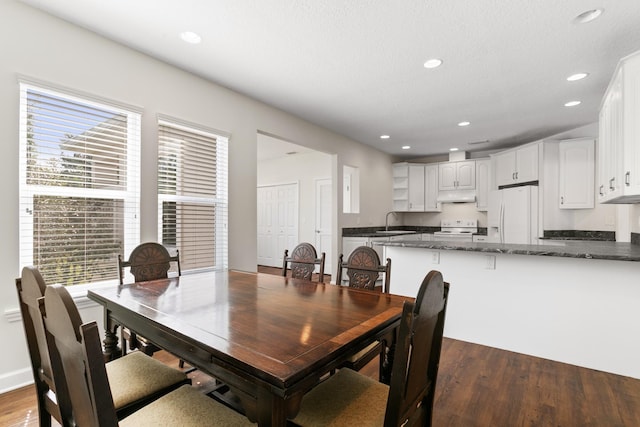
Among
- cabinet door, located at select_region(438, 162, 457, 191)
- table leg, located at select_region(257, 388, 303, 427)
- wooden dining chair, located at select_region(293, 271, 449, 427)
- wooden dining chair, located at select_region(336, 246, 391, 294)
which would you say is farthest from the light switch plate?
cabinet door, located at select_region(438, 162, 457, 191)

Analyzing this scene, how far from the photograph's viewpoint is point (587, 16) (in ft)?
7.29

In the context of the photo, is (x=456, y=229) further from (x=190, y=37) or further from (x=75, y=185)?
(x=75, y=185)

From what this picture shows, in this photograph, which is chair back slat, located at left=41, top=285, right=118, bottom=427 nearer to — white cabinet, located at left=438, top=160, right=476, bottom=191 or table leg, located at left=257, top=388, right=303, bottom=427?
table leg, located at left=257, top=388, right=303, bottom=427

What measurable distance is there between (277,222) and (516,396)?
615 cm

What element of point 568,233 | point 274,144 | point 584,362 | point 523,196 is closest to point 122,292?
point 584,362

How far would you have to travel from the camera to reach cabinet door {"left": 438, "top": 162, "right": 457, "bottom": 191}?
667 centimetres

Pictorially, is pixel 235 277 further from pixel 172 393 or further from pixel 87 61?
pixel 87 61

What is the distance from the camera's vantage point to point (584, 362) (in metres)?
2.62

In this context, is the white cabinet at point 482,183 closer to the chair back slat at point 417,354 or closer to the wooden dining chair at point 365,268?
the wooden dining chair at point 365,268

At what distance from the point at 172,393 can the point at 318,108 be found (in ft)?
11.9

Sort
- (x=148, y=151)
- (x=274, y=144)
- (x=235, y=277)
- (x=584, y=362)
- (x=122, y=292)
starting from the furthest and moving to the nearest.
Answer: (x=274, y=144) → (x=148, y=151) → (x=584, y=362) → (x=235, y=277) → (x=122, y=292)

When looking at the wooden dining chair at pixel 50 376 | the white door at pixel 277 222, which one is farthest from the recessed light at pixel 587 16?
the white door at pixel 277 222

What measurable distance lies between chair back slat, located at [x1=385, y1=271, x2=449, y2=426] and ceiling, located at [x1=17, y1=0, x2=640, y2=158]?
6.57ft

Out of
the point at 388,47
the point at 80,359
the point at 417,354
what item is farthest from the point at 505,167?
the point at 80,359
